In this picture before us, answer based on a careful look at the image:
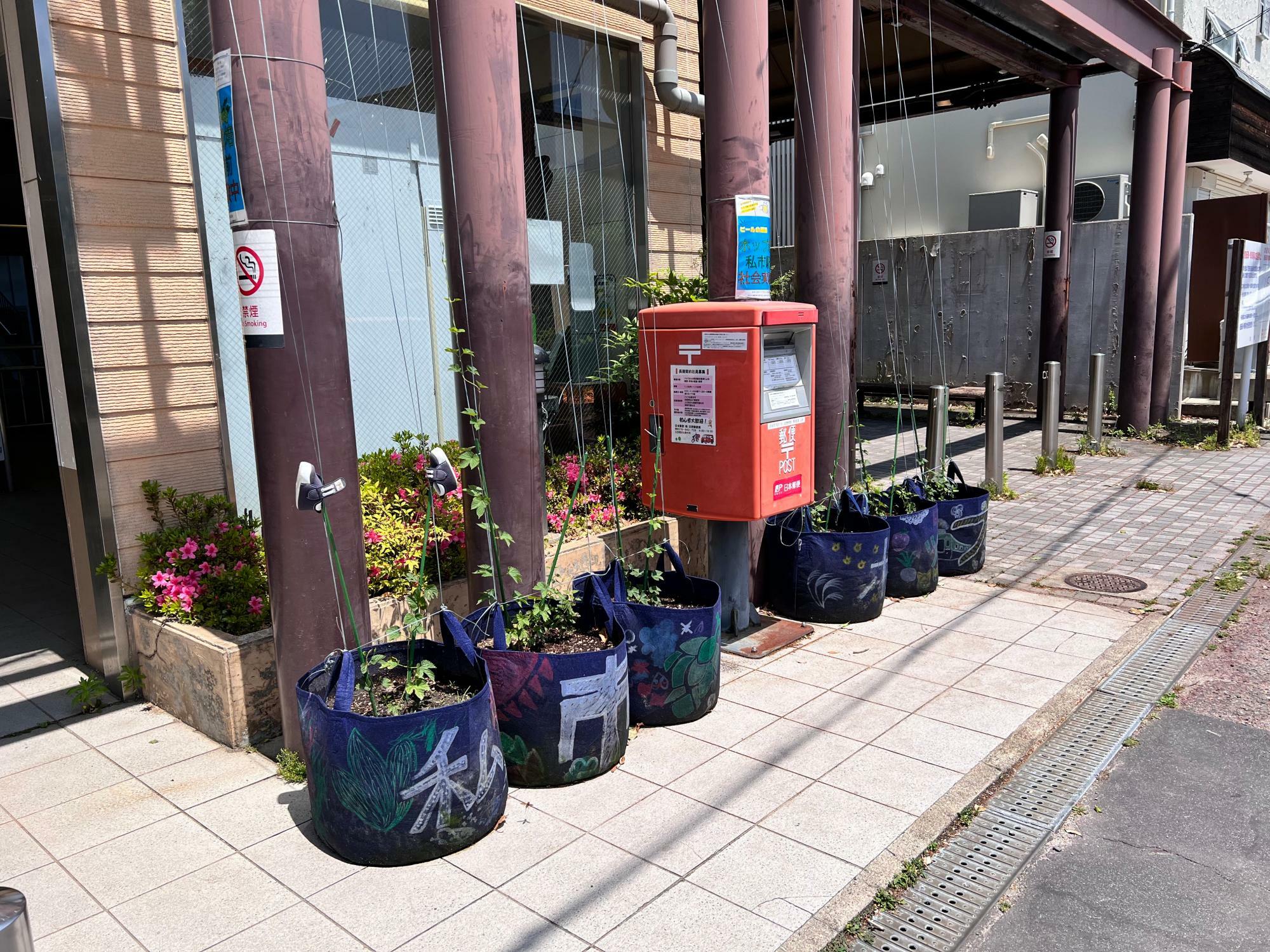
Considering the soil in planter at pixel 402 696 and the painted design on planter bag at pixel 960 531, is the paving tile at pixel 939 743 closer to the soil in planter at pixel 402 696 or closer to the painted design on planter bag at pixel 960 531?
the soil in planter at pixel 402 696

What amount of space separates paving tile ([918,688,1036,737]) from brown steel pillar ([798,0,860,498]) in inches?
73.9

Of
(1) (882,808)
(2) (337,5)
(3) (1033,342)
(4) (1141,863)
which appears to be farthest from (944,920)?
(3) (1033,342)

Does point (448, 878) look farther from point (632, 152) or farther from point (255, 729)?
point (632, 152)

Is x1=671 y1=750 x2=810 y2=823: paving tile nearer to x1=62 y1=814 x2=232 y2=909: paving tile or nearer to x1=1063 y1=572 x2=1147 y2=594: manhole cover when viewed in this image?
x1=62 y1=814 x2=232 y2=909: paving tile

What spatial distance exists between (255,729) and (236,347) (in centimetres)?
205

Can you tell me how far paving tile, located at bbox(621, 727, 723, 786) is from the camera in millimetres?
3955

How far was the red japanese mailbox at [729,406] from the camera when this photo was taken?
4.79 meters

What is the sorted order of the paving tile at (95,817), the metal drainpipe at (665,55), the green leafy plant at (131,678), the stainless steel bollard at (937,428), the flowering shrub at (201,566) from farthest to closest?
1. the stainless steel bollard at (937,428)
2. the metal drainpipe at (665,55)
3. the green leafy plant at (131,678)
4. the flowering shrub at (201,566)
5. the paving tile at (95,817)

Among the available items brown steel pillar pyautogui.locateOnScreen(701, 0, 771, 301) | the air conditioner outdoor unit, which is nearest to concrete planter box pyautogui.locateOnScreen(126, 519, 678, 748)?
brown steel pillar pyautogui.locateOnScreen(701, 0, 771, 301)

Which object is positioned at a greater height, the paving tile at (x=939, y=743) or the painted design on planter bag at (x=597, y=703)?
the painted design on planter bag at (x=597, y=703)

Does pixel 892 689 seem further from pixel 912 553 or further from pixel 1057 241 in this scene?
pixel 1057 241

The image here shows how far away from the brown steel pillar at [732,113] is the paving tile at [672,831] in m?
2.85

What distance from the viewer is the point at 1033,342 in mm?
15055

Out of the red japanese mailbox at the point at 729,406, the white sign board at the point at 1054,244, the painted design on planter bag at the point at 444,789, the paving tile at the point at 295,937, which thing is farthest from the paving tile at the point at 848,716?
the white sign board at the point at 1054,244
